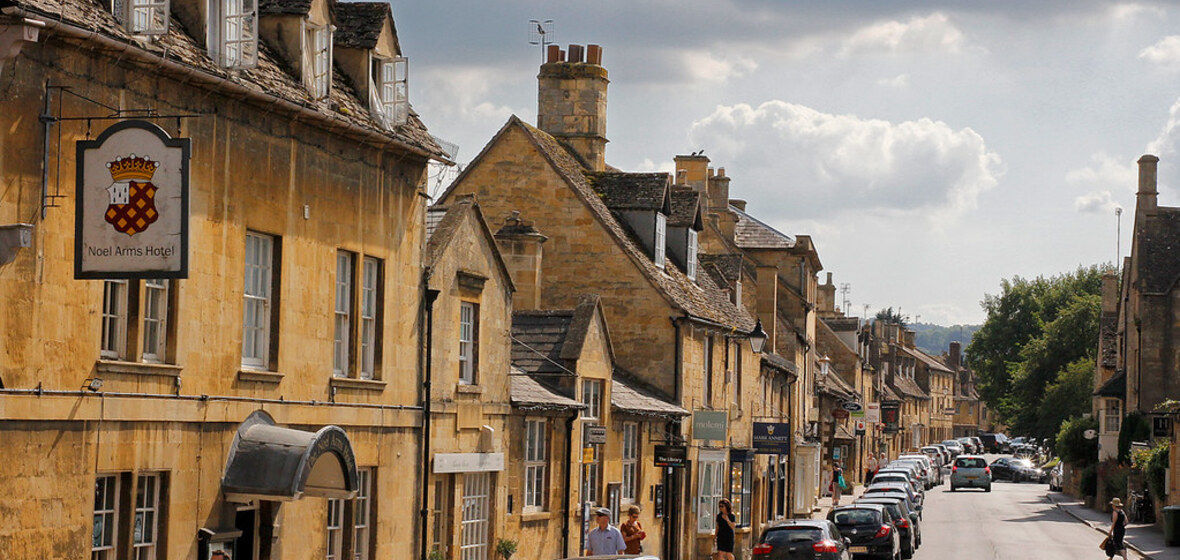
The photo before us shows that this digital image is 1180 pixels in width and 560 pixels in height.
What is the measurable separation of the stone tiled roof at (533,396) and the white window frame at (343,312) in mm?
5600

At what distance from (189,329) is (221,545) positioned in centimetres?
272

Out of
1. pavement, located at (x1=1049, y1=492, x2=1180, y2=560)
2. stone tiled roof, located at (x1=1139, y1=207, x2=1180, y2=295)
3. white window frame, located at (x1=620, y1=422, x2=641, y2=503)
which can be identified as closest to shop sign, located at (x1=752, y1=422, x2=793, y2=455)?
white window frame, located at (x1=620, y1=422, x2=641, y2=503)

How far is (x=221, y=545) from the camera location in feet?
59.9

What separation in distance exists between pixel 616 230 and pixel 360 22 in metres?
14.6

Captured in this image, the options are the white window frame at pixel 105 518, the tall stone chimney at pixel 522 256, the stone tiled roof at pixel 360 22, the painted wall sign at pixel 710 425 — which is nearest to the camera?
the white window frame at pixel 105 518

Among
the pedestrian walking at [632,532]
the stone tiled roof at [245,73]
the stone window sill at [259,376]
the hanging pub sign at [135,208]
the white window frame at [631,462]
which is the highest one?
the stone tiled roof at [245,73]

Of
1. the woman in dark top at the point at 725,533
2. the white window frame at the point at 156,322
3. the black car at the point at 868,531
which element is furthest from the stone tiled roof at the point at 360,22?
the black car at the point at 868,531

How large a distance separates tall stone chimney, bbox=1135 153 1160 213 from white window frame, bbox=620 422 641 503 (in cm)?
3498

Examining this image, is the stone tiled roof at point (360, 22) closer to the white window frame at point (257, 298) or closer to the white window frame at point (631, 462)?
the white window frame at point (257, 298)

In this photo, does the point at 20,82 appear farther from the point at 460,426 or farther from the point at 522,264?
the point at 522,264

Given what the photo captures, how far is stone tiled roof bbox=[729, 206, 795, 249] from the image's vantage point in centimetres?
5731

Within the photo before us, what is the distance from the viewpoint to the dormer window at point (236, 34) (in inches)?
707

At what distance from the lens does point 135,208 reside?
47.0ft

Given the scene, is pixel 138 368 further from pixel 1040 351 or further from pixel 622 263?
pixel 1040 351
